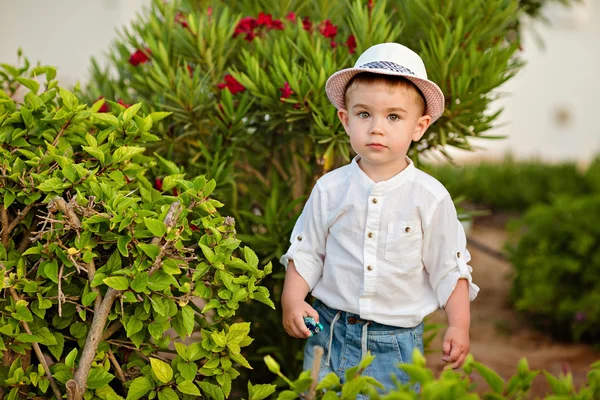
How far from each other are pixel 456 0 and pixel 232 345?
1837mm

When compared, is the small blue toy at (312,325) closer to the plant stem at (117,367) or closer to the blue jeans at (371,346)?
the blue jeans at (371,346)

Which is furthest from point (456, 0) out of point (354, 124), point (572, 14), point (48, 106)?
point (572, 14)

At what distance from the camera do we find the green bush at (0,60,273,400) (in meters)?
2.13

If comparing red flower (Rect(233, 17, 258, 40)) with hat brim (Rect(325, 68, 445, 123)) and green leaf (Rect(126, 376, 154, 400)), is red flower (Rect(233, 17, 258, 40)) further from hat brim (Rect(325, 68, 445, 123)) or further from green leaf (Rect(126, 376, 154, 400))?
green leaf (Rect(126, 376, 154, 400))

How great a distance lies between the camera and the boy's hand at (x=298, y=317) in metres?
2.34

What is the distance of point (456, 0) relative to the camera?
3.16 meters

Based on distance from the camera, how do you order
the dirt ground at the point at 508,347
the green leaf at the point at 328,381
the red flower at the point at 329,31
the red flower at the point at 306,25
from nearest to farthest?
the green leaf at the point at 328,381 → the red flower at the point at 329,31 → the red flower at the point at 306,25 → the dirt ground at the point at 508,347

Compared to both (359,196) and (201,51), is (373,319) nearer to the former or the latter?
(359,196)

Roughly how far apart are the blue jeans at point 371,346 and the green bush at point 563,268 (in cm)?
318

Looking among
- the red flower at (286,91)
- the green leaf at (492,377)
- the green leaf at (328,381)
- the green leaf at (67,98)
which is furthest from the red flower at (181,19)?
the green leaf at (492,377)

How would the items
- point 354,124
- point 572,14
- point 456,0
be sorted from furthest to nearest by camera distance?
point 572,14, point 456,0, point 354,124

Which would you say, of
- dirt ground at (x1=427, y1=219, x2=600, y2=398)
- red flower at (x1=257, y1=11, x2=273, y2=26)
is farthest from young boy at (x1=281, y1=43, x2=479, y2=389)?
dirt ground at (x1=427, y1=219, x2=600, y2=398)

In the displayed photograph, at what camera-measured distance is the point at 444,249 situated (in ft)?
7.71

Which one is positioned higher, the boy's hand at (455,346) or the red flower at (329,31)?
the red flower at (329,31)
